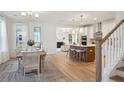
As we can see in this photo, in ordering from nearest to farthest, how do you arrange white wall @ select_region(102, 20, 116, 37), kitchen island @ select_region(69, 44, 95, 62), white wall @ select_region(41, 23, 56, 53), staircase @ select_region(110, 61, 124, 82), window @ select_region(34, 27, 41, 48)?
staircase @ select_region(110, 61, 124, 82), kitchen island @ select_region(69, 44, 95, 62), white wall @ select_region(102, 20, 116, 37), window @ select_region(34, 27, 41, 48), white wall @ select_region(41, 23, 56, 53)

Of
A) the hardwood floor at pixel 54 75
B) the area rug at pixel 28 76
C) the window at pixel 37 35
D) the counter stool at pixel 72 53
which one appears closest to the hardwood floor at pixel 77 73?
the hardwood floor at pixel 54 75

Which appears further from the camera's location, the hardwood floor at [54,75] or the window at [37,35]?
the window at [37,35]

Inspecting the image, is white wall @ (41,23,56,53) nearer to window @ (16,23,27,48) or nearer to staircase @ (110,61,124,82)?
window @ (16,23,27,48)

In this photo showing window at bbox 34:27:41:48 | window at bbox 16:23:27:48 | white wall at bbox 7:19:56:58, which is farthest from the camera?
window at bbox 34:27:41:48

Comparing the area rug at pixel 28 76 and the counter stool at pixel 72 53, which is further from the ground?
the counter stool at pixel 72 53

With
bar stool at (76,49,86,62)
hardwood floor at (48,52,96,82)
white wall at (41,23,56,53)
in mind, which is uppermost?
white wall at (41,23,56,53)

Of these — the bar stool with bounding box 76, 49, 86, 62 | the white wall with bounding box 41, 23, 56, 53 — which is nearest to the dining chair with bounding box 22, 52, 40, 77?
the bar stool with bounding box 76, 49, 86, 62

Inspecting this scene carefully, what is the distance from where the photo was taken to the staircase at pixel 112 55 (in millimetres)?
2652

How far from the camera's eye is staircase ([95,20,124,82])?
2652mm

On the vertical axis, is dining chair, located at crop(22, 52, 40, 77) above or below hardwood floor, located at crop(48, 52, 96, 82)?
above

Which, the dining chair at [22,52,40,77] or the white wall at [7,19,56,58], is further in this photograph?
the white wall at [7,19,56,58]

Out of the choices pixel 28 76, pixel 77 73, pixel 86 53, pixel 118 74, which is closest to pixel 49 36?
pixel 86 53

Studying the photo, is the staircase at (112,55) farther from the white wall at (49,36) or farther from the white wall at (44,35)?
the white wall at (49,36)
